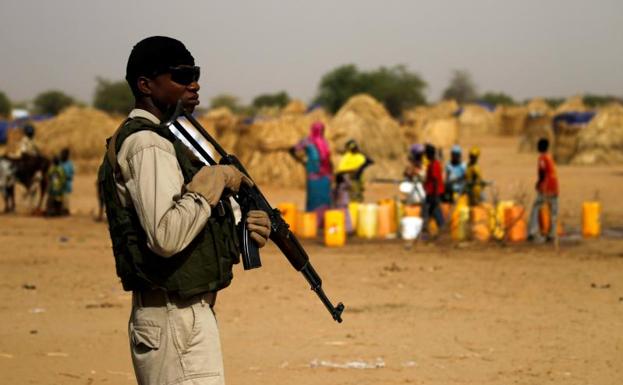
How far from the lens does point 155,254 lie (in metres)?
2.90

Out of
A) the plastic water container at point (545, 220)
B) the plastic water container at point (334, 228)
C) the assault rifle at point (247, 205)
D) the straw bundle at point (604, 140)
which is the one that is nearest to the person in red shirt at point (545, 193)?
the plastic water container at point (545, 220)

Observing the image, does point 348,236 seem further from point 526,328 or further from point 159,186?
point 159,186

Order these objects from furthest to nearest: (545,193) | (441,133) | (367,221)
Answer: (441,133) < (367,221) < (545,193)

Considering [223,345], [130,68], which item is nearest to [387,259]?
[223,345]

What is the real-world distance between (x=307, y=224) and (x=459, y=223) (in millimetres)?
1965

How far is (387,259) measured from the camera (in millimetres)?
10359

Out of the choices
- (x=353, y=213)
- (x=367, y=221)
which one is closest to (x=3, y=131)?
(x=353, y=213)

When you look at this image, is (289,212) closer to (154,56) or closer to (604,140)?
(154,56)

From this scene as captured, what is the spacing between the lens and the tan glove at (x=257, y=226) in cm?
307

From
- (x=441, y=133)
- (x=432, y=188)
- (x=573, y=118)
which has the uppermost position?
(x=573, y=118)

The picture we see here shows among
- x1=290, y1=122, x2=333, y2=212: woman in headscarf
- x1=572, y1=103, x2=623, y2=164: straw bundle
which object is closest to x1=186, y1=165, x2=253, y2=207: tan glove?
x1=290, y1=122, x2=333, y2=212: woman in headscarf

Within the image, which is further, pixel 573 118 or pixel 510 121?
pixel 510 121

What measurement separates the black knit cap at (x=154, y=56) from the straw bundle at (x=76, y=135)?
24.0 m

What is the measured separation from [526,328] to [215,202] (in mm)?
4322
